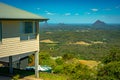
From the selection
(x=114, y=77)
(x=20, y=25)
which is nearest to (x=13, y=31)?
(x=20, y=25)

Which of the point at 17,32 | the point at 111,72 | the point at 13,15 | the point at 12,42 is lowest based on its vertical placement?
the point at 111,72

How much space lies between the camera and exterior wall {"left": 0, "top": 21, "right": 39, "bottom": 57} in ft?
52.4

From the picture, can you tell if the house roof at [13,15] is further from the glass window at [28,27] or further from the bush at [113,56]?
the bush at [113,56]

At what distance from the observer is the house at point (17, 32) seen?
1594cm

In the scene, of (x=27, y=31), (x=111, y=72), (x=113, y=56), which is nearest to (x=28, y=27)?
(x=27, y=31)

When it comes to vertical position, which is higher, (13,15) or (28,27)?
(13,15)

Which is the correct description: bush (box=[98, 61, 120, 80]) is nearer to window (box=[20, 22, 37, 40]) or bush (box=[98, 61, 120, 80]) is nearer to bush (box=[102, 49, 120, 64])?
bush (box=[102, 49, 120, 64])

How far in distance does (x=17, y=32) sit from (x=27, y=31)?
53.1 inches

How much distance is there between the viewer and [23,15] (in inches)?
696

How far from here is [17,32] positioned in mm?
17109

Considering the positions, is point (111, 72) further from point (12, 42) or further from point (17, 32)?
point (17, 32)

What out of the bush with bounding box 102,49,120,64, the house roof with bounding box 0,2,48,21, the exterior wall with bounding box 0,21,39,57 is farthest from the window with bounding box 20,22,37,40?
the bush with bounding box 102,49,120,64

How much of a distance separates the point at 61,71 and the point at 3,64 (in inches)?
261

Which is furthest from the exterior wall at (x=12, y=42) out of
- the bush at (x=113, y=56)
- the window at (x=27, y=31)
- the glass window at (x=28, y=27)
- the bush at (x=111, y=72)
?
the bush at (x=111, y=72)
